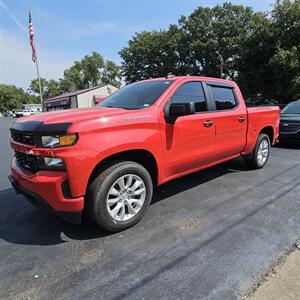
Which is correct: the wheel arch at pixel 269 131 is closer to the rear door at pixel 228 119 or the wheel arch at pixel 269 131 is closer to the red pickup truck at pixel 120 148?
the rear door at pixel 228 119

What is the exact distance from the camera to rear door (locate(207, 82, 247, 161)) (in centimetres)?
452

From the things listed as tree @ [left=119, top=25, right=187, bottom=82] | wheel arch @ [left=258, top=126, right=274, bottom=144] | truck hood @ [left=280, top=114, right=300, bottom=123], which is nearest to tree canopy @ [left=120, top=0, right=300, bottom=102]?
tree @ [left=119, top=25, right=187, bottom=82]

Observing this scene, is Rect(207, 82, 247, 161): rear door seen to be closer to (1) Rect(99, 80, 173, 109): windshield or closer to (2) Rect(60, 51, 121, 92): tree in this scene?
(1) Rect(99, 80, 173, 109): windshield

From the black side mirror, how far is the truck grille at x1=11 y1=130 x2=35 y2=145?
1.67 metres

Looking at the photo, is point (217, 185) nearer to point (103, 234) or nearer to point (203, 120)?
point (203, 120)

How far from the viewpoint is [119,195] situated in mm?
3199

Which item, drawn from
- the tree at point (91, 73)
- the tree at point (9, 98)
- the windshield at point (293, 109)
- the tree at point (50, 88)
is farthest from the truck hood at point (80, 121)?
the tree at point (9, 98)

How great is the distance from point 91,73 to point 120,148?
8343 centimetres

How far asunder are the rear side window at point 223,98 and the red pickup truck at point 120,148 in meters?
0.03

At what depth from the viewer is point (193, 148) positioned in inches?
158

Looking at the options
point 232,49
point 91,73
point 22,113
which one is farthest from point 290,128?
point 91,73

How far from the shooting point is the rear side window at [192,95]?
3902 millimetres

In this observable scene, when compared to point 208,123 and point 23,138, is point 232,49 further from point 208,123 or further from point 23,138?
point 23,138

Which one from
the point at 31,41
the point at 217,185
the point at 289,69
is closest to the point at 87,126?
the point at 217,185
